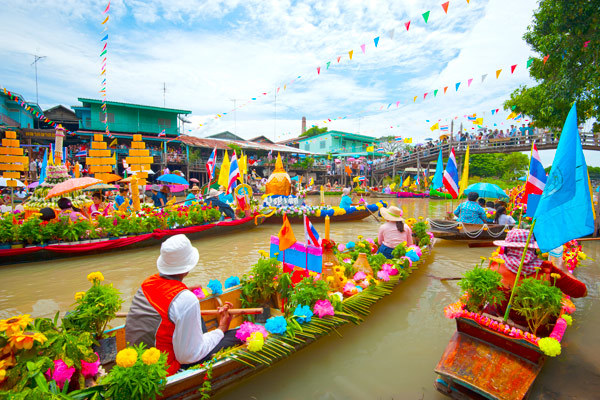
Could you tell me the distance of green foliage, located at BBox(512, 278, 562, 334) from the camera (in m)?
3.25

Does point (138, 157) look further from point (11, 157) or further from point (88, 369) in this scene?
point (88, 369)

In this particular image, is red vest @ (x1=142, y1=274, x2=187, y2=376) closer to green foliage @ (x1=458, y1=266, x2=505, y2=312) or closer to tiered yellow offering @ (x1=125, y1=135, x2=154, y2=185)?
green foliage @ (x1=458, y1=266, x2=505, y2=312)

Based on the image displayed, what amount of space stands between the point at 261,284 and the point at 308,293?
0.73 m

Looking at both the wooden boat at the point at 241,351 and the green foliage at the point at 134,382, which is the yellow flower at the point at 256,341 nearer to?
the wooden boat at the point at 241,351

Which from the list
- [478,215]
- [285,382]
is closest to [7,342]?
[285,382]

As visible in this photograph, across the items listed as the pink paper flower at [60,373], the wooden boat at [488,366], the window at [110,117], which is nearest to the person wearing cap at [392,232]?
the wooden boat at [488,366]

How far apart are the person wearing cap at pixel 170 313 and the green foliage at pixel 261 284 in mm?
1473

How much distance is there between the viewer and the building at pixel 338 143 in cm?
4050

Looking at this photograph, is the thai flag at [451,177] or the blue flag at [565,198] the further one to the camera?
the thai flag at [451,177]

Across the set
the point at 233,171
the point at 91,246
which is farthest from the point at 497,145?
the point at 91,246

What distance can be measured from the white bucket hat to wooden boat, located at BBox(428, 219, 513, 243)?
29.0 feet

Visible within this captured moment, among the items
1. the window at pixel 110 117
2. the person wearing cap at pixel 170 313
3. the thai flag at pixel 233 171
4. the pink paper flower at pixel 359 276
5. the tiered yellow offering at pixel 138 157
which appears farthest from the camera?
the window at pixel 110 117

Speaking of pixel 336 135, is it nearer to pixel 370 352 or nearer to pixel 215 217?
pixel 215 217

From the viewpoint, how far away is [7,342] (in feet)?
7.09
